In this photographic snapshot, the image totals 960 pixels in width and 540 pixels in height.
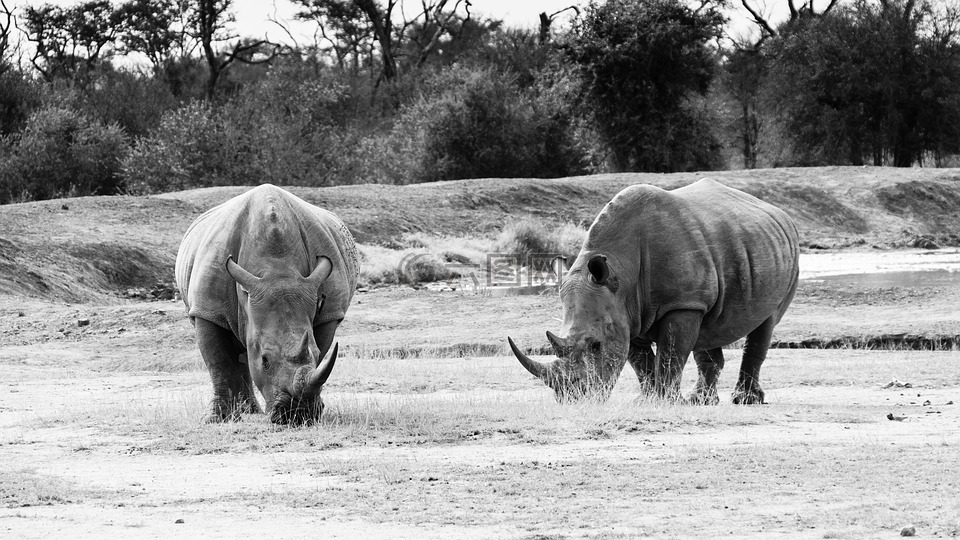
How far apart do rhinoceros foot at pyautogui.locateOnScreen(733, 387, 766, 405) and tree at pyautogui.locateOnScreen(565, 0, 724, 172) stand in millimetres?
36200

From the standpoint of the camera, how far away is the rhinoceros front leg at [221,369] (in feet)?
35.2

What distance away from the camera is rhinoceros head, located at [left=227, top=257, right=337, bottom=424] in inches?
386

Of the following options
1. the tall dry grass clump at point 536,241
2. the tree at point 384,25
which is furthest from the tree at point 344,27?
the tall dry grass clump at point 536,241

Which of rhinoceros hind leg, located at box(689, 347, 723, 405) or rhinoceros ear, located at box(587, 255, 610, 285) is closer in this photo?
rhinoceros ear, located at box(587, 255, 610, 285)

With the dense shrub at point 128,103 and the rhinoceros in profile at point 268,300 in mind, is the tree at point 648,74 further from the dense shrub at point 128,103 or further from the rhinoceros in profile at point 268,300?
the rhinoceros in profile at point 268,300

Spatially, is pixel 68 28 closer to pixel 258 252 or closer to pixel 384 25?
pixel 384 25

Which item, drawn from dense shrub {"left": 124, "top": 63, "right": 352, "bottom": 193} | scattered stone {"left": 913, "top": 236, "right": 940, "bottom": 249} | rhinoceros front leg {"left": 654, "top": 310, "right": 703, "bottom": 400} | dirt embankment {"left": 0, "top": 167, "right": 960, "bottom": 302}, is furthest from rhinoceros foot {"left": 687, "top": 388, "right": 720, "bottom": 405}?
dense shrub {"left": 124, "top": 63, "right": 352, "bottom": 193}

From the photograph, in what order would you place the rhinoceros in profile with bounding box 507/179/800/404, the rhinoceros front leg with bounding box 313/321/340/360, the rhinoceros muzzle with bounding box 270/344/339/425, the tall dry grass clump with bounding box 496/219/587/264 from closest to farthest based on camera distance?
1. the rhinoceros muzzle with bounding box 270/344/339/425
2. the rhinoceros front leg with bounding box 313/321/340/360
3. the rhinoceros in profile with bounding box 507/179/800/404
4. the tall dry grass clump with bounding box 496/219/587/264

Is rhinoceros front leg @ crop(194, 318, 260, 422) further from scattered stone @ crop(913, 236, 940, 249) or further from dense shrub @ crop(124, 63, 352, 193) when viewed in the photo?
dense shrub @ crop(124, 63, 352, 193)

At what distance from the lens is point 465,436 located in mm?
9984

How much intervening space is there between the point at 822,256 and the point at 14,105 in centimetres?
2961

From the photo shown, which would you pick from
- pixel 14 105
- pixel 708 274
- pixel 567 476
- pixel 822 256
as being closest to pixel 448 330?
pixel 708 274

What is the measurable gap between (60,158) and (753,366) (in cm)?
3348

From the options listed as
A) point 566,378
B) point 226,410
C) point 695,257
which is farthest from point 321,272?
point 695,257
